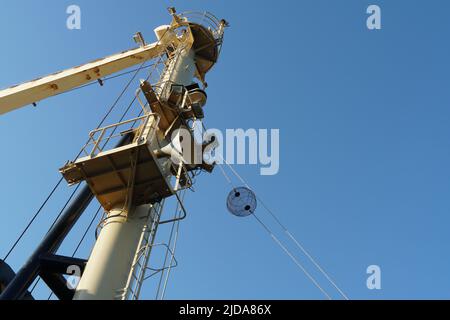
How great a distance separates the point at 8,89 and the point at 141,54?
5314 millimetres

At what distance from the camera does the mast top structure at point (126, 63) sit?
17.9 m

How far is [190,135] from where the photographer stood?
12.4 metres

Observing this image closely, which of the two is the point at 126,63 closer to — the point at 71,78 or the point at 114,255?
the point at 71,78

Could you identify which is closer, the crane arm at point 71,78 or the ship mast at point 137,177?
the ship mast at point 137,177

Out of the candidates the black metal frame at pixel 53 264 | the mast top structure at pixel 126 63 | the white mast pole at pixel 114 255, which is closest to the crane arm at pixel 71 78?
the mast top structure at pixel 126 63

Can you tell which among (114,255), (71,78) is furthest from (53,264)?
(71,78)

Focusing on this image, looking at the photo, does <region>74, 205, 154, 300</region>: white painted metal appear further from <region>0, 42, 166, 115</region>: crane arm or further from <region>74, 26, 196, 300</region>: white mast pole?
<region>0, 42, 166, 115</region>: crane arm

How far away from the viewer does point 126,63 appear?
19625 millimetres

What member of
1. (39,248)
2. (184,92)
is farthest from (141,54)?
(39,248)

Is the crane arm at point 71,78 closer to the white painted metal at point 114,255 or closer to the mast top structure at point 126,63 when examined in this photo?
the mast top structure at point 126,63

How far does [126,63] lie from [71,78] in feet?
7.69

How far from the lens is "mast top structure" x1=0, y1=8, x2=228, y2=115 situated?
17.9 m
